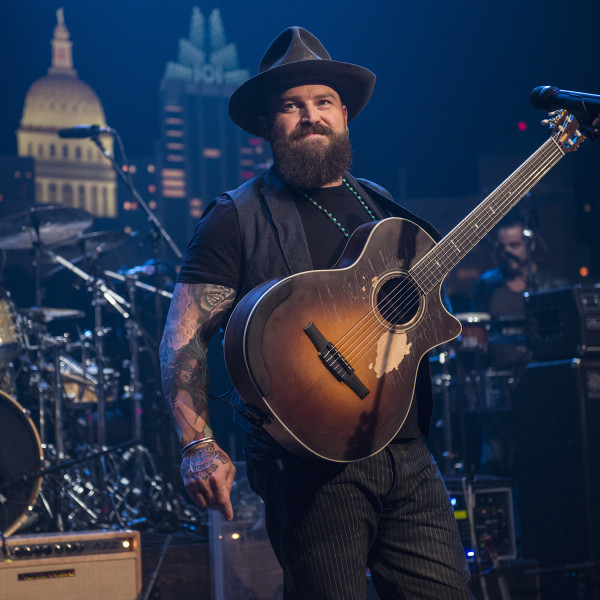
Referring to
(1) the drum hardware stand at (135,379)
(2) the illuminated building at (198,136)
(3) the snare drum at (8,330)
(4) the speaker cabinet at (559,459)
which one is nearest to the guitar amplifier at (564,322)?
(4) the speaker cabinet at (559,459)

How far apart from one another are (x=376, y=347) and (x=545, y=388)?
300 centimetres

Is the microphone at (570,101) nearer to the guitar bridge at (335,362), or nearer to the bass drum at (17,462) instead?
the guitar bridge at (335,362)

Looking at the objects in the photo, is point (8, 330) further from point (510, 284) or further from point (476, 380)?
point (510, 284)

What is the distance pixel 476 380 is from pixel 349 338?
17.3ft

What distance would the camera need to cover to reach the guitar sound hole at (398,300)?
2211mm

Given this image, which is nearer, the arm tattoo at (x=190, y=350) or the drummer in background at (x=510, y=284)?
the arm tattoo at (x=190, y=350)

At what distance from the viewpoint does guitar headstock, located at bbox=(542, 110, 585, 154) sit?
8.06ft

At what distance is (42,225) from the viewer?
6.59m

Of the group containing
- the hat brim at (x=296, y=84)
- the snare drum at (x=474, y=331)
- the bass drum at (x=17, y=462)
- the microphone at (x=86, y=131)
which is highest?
the microphone at (x=86, y=131)

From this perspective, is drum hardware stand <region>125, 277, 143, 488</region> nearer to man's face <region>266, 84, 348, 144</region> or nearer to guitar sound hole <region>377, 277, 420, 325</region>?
man's face <region>266, 84, 348, 144</region>

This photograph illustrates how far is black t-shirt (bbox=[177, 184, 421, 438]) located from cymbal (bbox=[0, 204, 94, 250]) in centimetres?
454

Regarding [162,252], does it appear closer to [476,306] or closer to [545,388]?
[476,306]

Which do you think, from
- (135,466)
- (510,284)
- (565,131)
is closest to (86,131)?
(135,466)

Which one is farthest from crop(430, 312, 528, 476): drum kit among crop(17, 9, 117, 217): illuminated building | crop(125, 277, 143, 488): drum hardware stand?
crop(17, 9, 117, 217): illuminated building
